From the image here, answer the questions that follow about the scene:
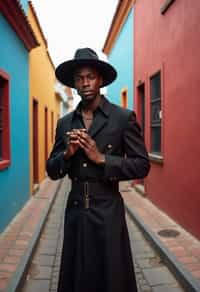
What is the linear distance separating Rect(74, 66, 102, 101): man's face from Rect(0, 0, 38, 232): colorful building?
3817 mm

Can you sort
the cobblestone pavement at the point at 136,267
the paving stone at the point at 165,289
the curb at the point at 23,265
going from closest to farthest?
the curb at the point at 23,265 → the paving stone at the point at 165,289 → the cobblestone pavement at the point at 136,267

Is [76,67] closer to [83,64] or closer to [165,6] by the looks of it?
[83,64]

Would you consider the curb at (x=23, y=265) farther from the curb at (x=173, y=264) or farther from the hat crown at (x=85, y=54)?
the hat crown at (x=85, y=54)

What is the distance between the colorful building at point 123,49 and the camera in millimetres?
10930

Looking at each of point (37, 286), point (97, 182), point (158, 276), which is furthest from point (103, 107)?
point (158, 276)

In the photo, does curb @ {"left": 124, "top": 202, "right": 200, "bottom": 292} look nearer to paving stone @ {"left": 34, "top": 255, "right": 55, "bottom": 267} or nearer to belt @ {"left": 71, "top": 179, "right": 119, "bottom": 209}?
paving stone @ {"left": 34, "top": 255, "right": 55, "bottom": 267}

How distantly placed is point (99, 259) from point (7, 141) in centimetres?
465

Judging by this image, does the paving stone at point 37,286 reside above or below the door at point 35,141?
below

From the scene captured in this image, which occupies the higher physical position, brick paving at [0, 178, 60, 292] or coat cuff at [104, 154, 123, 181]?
coat cuff at [104, 154, 123, 181]

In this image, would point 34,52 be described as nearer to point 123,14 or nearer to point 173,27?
point 123,14

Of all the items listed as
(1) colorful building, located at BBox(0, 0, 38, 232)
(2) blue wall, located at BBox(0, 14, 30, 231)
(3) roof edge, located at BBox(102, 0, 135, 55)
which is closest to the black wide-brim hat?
(1) colorful building, located at BBox(0, 0, 38, 232)

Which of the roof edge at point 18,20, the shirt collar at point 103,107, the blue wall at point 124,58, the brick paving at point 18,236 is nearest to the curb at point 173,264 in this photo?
the brick paving at point 18,236

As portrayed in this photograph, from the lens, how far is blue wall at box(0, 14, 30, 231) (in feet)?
19.8

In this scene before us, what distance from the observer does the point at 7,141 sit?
21.1ft
